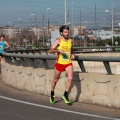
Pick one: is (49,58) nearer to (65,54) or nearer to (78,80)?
(78,80)

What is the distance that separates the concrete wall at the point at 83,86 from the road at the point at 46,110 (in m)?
0.22

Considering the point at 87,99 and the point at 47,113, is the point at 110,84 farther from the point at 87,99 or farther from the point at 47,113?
the point at 47,113

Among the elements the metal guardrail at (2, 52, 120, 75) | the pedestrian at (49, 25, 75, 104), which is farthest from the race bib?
the metal guardrail at (2, 52, 120, 75)

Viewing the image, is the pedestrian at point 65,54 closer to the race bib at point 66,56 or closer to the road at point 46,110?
the race bib at point 66,56

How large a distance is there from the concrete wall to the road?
22 centimetres

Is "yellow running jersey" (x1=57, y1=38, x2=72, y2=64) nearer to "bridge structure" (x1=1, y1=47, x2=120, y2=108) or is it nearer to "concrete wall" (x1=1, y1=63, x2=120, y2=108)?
"bridge structure" (x1=1, y1=47, x2=120, y2=108)

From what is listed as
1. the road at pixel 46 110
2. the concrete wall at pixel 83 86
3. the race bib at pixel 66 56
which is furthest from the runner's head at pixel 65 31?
the road at pixel 46 110

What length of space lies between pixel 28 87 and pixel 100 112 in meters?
4.51

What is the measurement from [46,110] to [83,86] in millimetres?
1491

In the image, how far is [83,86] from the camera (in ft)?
35.4

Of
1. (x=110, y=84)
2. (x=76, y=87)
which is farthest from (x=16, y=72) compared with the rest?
(x=110, y=84)

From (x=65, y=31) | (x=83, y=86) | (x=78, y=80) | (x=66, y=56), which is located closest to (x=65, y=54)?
(x=66, y=56)

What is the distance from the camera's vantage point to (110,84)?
33.0 ft

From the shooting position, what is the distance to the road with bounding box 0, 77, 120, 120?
895 centimetres
